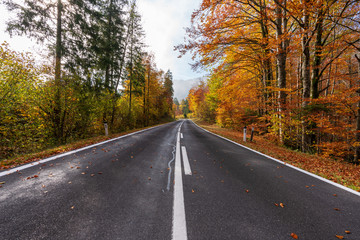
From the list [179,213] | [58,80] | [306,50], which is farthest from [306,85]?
[58,80]

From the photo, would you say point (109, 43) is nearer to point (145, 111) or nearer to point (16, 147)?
point (16, 147)

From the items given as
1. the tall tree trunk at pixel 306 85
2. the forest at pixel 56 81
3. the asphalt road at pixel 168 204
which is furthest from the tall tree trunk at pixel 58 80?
the tall tree trunk at pixel 306 85

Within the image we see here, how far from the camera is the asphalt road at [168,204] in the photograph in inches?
58.1

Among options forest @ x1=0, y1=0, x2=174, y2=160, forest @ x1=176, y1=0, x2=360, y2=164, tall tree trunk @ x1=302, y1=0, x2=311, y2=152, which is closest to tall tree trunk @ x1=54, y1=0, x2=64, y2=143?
forest @ x1=0, y1=0, x2=174, y2=160

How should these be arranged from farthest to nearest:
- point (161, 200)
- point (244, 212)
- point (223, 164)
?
point (223, 164) < point (161, 200) < point (244, 212)

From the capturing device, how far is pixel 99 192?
2193 millimetres

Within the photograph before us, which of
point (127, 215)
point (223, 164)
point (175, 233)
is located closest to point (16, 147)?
point (127, 215)

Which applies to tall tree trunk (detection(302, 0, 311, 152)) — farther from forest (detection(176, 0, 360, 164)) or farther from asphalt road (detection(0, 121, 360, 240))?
asphalt road (detection(0, 121, 360, 240))

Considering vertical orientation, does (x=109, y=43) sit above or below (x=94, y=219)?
above

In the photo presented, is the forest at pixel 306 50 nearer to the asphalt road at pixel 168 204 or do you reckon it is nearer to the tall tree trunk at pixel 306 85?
the tall tree trunk at pixel 306 85

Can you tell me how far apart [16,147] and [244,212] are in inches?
332

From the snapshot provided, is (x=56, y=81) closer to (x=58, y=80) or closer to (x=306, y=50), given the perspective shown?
(x=58, y=80)

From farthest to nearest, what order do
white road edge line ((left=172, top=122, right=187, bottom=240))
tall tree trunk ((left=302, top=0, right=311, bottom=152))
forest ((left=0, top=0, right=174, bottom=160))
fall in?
tall tree trunk ((left=302, top=0, right=311, bottom=152))
forest ((left=0, top=0, right=174, bottom=160))
white road edge line ((left=172, top=122, right=187, bottom=240))

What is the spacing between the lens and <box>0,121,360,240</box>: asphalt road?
4.84 feet
